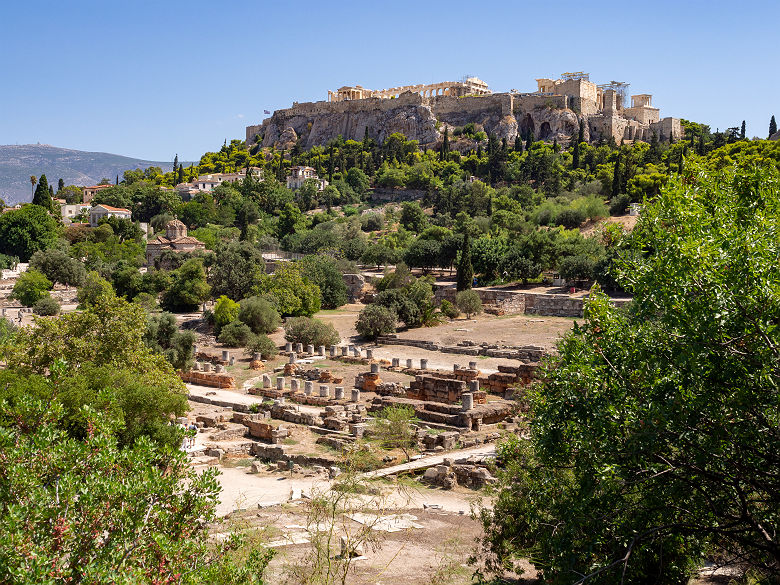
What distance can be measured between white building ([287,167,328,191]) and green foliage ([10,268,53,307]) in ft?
150

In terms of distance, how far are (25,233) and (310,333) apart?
39198 millimetres

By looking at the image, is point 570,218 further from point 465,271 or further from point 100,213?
point 100,213

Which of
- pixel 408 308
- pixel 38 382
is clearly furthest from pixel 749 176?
pixel 408 308

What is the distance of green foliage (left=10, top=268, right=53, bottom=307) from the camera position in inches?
1976


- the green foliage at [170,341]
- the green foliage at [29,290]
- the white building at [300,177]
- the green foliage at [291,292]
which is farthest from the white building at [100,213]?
the green foliage at [170,341]

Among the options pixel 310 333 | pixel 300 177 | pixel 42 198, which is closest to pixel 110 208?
pixel 42 198

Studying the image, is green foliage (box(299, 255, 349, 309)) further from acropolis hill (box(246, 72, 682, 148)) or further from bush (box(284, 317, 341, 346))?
acropolis hill (box(246, 72, 682, 148))

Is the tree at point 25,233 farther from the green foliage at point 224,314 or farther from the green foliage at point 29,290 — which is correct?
the green foliage at point 224,314

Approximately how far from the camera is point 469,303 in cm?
4488

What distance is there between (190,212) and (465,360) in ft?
170

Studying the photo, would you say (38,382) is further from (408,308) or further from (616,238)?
(408,308)

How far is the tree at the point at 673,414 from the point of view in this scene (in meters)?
8.33

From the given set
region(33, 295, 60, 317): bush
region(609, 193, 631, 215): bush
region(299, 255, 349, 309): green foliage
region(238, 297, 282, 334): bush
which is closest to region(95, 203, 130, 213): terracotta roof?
region(33, 295, 60, 317): bush

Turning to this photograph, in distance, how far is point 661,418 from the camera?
8.44 m
